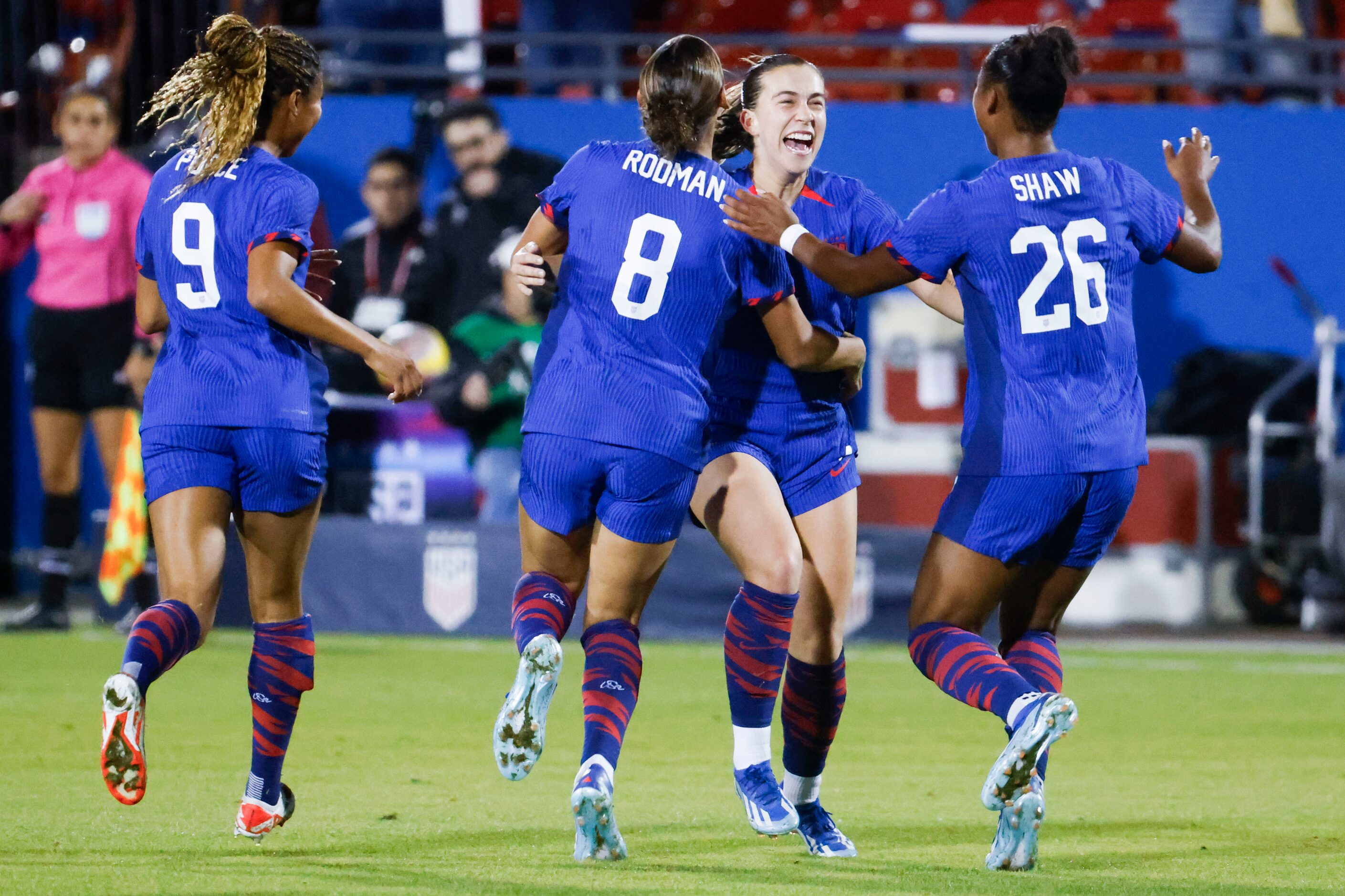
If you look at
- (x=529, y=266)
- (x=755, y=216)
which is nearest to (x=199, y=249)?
(x=529, y=266)

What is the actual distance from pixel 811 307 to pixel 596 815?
1571 mm

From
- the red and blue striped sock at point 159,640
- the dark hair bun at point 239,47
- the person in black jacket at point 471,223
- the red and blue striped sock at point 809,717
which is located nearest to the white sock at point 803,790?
the red and blue striped sock at point 809,717

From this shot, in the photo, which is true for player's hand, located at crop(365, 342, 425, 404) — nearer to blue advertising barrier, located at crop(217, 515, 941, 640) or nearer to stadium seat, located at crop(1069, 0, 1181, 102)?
blue advertising barrier, located at crop(217, 515, 941, 640)

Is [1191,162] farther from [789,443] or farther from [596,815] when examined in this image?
[596,815]

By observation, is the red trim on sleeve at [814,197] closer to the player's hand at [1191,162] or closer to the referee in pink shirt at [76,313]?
the player's hand at [1191,162]

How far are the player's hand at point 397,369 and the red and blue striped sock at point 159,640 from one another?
2.50 feet

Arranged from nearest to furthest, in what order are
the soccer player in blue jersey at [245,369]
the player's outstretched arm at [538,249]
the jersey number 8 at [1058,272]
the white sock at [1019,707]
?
the white sock at [1019,707] < the jersey number 8 at [1058,272] < the soccer player in blue jersey at [245,369] < the player's outstretched arm at [538,249]

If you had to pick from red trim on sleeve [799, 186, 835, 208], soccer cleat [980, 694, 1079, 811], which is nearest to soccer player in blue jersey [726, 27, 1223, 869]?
soccer cleat [980, 694, 1079, 811]

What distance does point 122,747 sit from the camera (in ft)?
14.1

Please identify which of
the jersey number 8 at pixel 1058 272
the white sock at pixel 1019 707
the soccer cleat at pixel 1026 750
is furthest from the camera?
the jersey number 8 at pixel 1058 272

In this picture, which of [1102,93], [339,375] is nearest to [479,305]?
[339,375]

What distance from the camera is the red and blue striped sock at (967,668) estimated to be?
178 inches

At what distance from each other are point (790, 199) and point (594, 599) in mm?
1292

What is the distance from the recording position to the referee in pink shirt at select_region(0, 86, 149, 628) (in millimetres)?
10695
